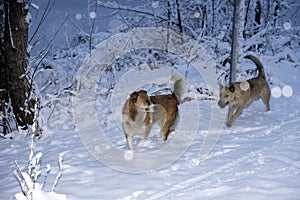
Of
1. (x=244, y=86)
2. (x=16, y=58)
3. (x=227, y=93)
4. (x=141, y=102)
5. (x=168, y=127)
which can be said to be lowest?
(x=168, y=127)

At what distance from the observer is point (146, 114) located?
5164 mm

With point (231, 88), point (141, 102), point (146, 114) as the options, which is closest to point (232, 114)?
point (231, 88)

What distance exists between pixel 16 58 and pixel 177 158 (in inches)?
132

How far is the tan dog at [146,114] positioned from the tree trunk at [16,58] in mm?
2116

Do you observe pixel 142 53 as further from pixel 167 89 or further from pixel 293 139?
pixel 293 139

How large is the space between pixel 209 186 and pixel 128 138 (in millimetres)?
1793

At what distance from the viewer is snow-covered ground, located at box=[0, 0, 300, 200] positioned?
11.3 feet

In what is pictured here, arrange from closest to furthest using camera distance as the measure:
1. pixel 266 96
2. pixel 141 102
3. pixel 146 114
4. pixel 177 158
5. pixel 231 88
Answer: pixel 177 158, pixel 141 102, pixel 146 114, pixel 231 88, pixel 266 96

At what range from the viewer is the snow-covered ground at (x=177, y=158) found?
3.43 meters

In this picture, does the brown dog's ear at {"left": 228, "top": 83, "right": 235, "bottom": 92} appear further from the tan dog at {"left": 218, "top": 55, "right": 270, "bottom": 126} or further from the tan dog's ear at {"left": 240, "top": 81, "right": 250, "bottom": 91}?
the tan dog's ear at {"left": 240, "top": 81, "right": 250, "bottom": 91}

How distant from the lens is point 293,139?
4957 mm

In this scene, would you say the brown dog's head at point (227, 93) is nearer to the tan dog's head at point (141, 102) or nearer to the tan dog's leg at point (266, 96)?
the tan dog's leg at point (266, 96)

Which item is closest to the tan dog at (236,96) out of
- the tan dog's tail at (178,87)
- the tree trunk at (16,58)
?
the tan dog's tail at (178,87)

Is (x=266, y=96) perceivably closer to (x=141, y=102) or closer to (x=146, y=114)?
(x=146, y=114)
